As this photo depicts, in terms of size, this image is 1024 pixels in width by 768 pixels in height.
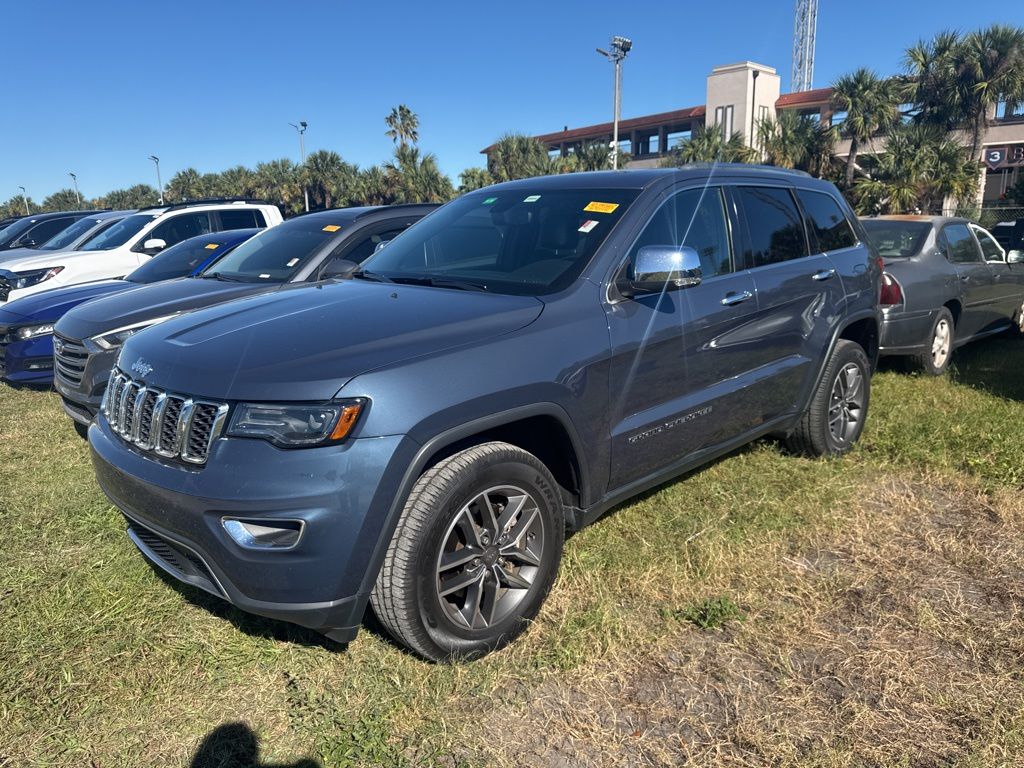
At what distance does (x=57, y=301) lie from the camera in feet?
22.7

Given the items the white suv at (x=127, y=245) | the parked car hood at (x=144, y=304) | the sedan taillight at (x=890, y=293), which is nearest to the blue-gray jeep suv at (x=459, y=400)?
the parked car hood at (x=144, y=304)

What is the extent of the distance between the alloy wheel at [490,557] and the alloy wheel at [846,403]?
262 cm

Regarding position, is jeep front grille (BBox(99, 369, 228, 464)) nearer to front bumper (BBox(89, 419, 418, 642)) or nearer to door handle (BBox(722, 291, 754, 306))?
front bumper (BBox(89, 419, 418, 642))

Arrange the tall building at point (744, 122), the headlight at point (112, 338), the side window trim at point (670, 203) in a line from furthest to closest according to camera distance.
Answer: the tall building at point (744, 122) < the headlight at point (112, 338) < the side window trim at point (670, 203)

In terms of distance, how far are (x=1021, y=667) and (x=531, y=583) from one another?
1812 millimetres

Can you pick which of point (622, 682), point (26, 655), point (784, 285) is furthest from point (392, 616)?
point (784, 285)

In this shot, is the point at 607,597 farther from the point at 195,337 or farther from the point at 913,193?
the point at 913,193

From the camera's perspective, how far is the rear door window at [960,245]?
7.22 meters

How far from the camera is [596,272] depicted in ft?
10.6

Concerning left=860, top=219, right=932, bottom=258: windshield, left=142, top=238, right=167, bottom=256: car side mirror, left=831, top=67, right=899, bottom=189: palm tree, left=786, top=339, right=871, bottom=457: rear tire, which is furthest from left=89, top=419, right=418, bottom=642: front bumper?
left=831, top=67, right=899, bottom=189: palm tree

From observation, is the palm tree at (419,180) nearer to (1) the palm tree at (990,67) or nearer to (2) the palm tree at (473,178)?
(2) the palm tree at (473,178)

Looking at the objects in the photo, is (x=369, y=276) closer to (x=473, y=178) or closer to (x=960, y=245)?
Result: (x=960, y=245)

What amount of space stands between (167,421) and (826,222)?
13.3 ft

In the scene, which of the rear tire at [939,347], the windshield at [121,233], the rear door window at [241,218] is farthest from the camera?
the rear door window at [241,218]
